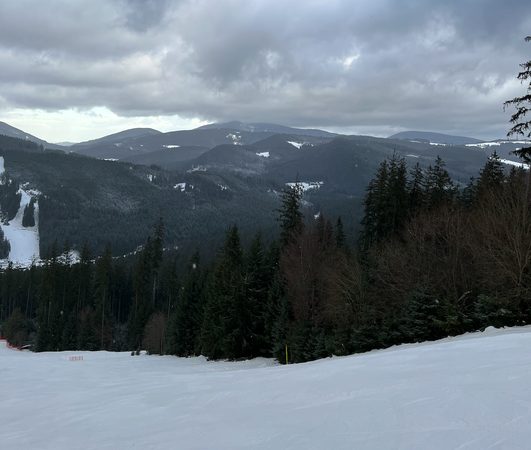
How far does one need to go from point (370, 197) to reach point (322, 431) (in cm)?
4358

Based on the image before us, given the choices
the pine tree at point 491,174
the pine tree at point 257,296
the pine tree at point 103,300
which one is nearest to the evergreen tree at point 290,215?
the pine tree at point 257,296

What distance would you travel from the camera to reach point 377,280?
3356 centimetres

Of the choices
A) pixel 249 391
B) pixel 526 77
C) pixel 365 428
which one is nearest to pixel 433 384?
pixel 365 428

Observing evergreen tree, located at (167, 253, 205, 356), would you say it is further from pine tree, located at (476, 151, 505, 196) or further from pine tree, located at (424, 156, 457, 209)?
pine tree, located at (476, 151, 505, 196)

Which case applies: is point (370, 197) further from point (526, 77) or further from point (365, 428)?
point (365, 428)

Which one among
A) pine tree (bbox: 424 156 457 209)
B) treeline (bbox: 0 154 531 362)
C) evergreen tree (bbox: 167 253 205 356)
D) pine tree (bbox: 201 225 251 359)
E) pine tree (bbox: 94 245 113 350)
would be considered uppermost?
pine tree (bbox: 424 156 457 209)

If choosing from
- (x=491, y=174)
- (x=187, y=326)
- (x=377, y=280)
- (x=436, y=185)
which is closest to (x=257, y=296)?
(x=377, y=280)

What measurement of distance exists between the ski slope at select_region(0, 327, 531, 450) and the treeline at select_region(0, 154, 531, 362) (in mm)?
8329

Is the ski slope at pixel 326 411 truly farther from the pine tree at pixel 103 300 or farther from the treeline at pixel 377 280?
the pine tree at pixel 103 300

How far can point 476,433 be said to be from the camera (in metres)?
6.04

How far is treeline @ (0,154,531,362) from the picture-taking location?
71.1 feet

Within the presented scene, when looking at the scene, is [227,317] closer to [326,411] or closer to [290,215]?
[290,215]

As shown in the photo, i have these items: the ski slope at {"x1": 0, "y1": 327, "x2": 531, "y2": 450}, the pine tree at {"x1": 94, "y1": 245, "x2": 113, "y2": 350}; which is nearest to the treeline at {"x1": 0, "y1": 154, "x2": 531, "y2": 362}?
the ski slope at {"x1": 0, "y1": 327, "x2": 531, "y2": 450}

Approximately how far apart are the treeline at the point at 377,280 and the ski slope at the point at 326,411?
8.33m
